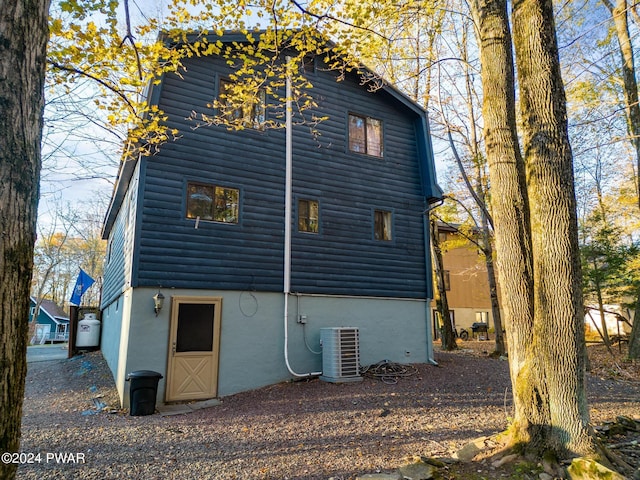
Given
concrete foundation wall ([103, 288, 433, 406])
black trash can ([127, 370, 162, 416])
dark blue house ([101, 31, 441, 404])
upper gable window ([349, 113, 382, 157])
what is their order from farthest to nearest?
upper gable window ([349, 113, 382, 157]) → dark blue house ([101, 31, 441, 404]) → concrete foundation wall ([103, 288, 433, 406]) → black trash can ([127, 370, 162, 416])

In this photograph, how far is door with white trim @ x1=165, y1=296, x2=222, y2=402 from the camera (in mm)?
8164

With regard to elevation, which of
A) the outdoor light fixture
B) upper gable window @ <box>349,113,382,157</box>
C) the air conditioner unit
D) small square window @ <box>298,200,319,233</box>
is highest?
→ upper gable window @ <box>349,113,382,157</box>

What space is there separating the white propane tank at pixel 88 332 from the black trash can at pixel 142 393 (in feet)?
32.9

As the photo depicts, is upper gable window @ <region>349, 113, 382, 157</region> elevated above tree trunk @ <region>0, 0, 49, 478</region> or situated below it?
above

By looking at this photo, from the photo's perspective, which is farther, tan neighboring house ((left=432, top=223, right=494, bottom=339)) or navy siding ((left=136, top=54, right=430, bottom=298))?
tan neighboring house ((left=432, top=223, right=494, bottom=339))

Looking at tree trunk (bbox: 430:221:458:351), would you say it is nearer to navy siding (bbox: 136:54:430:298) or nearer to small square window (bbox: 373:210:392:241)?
navy siding (bbox: 136:54:430:298)

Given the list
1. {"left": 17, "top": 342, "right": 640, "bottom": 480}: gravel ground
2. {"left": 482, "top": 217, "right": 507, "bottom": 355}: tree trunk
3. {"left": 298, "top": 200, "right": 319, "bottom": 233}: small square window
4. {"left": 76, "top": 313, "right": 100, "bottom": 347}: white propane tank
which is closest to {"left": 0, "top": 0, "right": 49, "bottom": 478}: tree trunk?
{"left": 17, "top": 342, "right": 640, "bottom": 480}: gravel ground

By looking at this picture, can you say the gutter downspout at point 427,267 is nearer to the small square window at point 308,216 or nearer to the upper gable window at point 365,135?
the upper gable window at point 365,135

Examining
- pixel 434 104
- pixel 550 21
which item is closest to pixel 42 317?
pixel 434 104

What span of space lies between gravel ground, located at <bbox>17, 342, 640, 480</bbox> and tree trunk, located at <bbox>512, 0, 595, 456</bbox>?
85 cm

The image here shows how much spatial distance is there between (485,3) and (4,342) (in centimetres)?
598

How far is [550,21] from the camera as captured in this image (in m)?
4.64

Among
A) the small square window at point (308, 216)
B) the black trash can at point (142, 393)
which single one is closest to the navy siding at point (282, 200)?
the small square window at point (308, 216)

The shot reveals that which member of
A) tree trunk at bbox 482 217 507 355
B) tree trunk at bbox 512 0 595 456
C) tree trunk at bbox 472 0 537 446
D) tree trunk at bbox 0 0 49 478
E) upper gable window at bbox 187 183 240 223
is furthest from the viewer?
tree trunk at bbox 482 217 507 355
